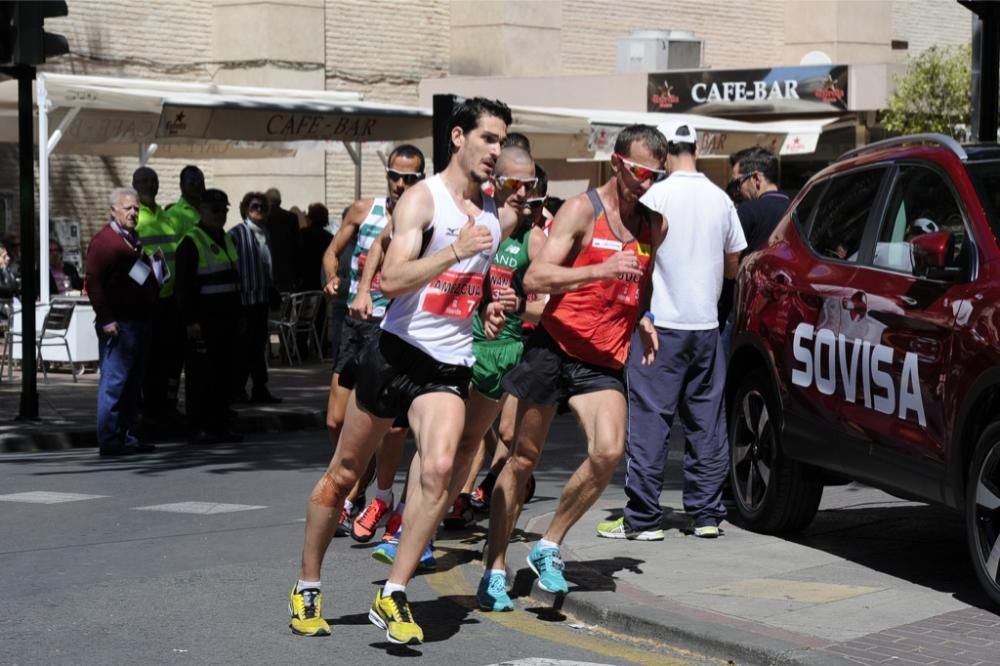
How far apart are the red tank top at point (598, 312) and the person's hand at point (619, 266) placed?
0.49m

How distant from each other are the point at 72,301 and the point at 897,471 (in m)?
12.3

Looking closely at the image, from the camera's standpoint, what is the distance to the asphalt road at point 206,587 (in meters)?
6.62

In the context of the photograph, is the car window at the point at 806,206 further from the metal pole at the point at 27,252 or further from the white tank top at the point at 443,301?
the metal pole at the point at 27,252

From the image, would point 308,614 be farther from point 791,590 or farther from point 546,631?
point 791,590

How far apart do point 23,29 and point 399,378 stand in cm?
900

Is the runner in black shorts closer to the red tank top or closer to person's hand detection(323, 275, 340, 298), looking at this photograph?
person's hand detection(323, 275, 340, 298)

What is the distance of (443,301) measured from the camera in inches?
263

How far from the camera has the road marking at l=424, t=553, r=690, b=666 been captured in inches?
262

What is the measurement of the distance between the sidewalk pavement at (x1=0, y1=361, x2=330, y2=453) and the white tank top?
25.5 feet

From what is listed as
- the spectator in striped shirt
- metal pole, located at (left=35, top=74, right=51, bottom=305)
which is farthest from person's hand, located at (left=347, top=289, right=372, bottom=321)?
metal pole, located at (left=35, top=74, right=51, bottom=305)

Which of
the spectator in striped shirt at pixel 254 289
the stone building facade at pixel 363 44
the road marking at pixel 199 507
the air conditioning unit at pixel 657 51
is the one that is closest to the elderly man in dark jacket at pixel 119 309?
the spectator in striped shirt at pixel 254 289

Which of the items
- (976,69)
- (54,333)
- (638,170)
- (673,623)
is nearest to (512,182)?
(638,170)

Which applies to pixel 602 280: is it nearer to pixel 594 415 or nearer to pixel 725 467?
pixel 594 415

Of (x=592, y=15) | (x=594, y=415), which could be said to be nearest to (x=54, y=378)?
(x=594, y=415)
